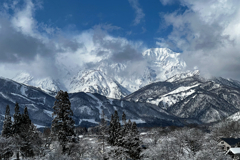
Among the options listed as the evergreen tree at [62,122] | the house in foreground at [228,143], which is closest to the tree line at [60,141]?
the evergreen tree at [62,122]

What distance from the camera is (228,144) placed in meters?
85.7

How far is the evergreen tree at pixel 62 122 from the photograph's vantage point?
4084cm

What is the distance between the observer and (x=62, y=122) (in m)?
41.3

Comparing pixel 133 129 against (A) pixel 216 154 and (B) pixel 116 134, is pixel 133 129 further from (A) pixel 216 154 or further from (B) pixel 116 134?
(A) pixel 216 154

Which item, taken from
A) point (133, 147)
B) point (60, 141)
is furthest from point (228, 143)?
point (60, 141)

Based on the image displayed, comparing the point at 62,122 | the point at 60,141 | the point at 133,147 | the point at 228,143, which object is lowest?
the point at 228,143

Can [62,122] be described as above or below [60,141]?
above

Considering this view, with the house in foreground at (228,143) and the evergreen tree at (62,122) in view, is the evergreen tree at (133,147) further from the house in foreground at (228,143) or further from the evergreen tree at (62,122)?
the house in foreground at (228,143)

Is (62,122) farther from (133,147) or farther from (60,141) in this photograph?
(133,147)

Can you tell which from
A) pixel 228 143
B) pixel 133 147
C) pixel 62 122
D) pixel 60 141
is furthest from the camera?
pixel 228 143

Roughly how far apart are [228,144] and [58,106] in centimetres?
7101

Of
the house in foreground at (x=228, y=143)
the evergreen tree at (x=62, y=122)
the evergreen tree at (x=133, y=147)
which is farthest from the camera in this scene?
the house in foreground at (x=228, y=143)

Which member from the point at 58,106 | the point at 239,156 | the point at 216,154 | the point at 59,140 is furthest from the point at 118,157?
the point at 239,156

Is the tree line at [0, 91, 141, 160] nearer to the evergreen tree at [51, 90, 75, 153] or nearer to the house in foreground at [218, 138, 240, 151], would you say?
the evergreen tree at [51, 90, 75, 153]
